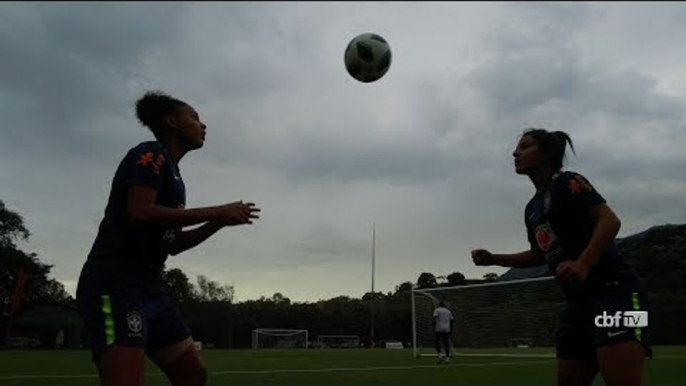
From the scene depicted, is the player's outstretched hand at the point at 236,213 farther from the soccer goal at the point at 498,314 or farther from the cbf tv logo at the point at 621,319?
the soccer goal at the point at 498,314

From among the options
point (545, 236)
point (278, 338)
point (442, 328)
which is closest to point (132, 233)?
point (545, 236)

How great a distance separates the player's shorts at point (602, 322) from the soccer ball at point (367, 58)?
4.33 m

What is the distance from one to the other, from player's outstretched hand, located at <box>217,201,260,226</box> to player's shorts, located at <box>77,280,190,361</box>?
622mm

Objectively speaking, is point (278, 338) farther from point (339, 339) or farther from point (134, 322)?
point (134, 322)

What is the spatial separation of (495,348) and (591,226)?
2531 cm

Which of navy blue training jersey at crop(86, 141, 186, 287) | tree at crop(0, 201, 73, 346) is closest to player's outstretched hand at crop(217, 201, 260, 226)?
navy blue training jersey at crop(86, 141, 186, 287)

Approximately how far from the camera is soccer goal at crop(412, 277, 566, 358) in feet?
89.1

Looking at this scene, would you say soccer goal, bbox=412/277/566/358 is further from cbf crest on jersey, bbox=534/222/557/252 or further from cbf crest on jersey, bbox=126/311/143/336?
cbf crest on jersey, bbox=126/311/143/336

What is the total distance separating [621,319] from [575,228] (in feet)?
1.89

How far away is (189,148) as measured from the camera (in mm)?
4801

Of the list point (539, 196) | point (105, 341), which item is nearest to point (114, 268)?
point (105, 341)

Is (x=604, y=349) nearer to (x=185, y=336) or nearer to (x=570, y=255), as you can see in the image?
(x=570, y=255)

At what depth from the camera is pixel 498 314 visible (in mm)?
28750

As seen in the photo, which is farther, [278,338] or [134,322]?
[278,338]
